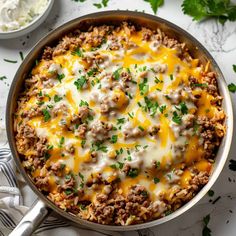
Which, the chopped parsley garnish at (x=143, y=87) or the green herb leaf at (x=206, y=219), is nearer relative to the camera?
the chopped parsley garnish at (x=143, y=87)

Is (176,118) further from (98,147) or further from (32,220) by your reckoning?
(32,220)

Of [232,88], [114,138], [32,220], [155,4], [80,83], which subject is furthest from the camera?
[155,4]

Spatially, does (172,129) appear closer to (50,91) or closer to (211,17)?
(50,91)

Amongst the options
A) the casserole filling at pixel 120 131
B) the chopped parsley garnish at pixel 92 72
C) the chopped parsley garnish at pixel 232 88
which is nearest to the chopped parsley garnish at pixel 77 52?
the casserole filling at pixel 120 131

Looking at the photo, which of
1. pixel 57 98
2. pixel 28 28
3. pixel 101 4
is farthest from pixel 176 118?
pixel 28 28

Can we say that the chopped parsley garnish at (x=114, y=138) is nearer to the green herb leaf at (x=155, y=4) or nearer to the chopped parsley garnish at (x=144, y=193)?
the chopped parsley garnish at (x=144, y=193)

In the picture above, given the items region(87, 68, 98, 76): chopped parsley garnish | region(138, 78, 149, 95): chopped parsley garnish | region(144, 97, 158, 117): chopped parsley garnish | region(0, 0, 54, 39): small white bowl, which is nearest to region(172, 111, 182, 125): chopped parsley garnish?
region(144, 97, 158, 117): chopped parsley garnish
